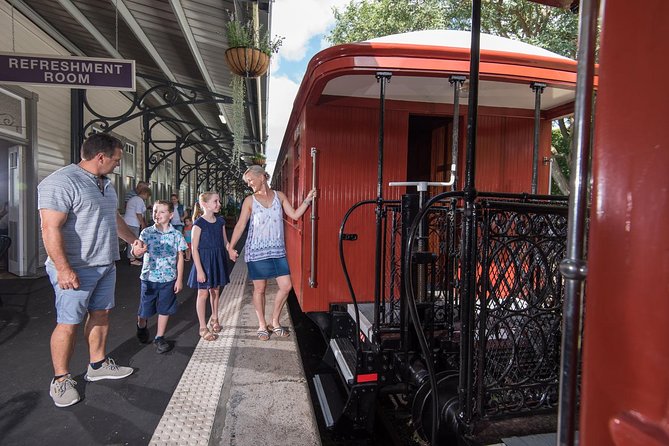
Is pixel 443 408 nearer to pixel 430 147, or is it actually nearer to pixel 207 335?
pixel 207 335

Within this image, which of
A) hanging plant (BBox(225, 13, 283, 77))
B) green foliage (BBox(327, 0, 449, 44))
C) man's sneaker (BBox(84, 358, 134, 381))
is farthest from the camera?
green foliage (BBox(327, 0, 449, 44))

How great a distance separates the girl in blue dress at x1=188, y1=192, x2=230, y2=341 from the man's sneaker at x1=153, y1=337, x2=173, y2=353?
306 mm

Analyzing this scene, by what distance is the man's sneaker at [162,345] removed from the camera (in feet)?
11.4

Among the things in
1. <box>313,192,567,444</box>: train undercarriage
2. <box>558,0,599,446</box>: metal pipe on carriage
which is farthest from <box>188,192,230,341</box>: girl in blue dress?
<box>558,0,599,446</box>: metal pipe on carriage

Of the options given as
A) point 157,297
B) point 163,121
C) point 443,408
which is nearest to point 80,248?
point 157,297

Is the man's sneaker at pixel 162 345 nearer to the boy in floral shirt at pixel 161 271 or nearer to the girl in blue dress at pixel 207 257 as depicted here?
the boy in floral shirt at pixel 161 271

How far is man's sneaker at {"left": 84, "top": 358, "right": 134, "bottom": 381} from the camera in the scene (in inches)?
114

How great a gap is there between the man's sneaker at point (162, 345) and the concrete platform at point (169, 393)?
0.26 ft

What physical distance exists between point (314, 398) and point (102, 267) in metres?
2.03

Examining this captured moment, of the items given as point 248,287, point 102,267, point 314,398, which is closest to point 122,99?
point 248,287

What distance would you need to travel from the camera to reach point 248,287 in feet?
19.6

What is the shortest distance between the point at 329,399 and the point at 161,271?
1.89m

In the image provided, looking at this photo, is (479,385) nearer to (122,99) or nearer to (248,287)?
(248,287)

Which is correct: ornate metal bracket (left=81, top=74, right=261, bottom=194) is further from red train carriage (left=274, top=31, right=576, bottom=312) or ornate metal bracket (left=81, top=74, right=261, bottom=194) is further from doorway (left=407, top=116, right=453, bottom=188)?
doorway (left=407, top=116, right=453, bottom=188)
